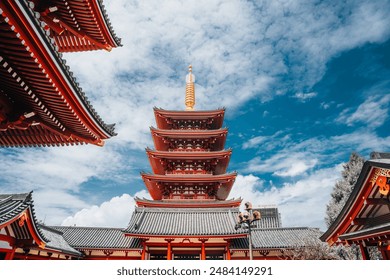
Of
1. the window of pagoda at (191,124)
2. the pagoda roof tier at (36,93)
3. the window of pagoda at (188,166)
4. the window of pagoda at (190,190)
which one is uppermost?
the window of pagoda at (191,124)

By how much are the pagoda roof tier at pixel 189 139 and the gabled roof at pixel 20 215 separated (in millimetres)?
13282

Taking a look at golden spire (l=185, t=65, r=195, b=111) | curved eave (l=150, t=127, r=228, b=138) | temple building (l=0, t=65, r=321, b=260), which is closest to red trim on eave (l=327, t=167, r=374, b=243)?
temple building (l=0, t=65, r=321, b=260)

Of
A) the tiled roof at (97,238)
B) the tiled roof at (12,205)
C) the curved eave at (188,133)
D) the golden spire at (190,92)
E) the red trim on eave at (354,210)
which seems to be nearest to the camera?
the red trim on eave at (354,210)

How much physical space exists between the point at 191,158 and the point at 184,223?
18.6ft

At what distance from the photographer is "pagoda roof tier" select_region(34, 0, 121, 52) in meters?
7.15

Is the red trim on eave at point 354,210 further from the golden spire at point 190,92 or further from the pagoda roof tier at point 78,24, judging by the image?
the golden spire at point 190,92

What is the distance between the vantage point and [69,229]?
18594 millimetres

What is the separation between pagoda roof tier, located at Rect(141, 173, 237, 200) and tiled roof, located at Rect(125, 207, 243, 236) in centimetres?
206

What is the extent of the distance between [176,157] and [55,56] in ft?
50.1

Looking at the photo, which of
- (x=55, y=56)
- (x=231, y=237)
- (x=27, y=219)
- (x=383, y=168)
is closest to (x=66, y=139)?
(x=27, y=219)

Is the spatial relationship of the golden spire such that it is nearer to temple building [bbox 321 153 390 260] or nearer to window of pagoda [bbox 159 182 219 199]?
window of pagoda [bbox 159 182 219 199]

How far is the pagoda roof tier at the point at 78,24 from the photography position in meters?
7.15

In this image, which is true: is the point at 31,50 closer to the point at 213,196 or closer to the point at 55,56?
the point at 55,56

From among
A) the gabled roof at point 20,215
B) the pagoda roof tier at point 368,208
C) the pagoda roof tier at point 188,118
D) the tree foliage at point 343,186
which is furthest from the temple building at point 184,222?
the pagoda roof tier at point 368,208
